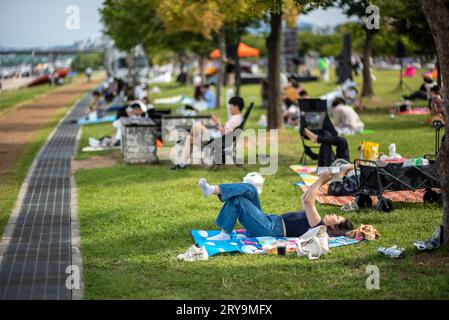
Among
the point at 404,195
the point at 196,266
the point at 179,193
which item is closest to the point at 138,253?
the point at 196,266

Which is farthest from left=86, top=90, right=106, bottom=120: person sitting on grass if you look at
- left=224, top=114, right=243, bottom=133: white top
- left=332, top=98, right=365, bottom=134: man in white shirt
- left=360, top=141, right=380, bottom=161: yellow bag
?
left=360, top=141, right=380, bottom=161: yellow bag

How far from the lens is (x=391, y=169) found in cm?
1084

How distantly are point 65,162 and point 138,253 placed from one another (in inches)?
341

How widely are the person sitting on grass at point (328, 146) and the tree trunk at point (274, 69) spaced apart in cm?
750

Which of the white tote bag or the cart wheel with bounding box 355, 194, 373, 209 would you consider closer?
the white tote bag

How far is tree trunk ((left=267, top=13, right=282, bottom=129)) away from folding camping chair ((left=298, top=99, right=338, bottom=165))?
349cm

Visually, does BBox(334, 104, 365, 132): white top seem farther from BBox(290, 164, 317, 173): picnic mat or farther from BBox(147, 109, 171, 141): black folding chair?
BBox(290, 164, 317, 173): picnic mat

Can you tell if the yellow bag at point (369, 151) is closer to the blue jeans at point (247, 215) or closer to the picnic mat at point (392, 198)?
the picnic mat at point (392, 198)

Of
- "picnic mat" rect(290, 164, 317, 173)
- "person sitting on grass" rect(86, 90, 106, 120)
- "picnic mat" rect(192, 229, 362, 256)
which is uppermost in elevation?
"person sitting on grass" rect(86, 90, 106, 120)

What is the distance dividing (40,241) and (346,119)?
12325 mm

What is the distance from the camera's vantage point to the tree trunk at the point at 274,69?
21.2 meters

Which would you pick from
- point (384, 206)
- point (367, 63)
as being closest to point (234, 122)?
point (384, 206)

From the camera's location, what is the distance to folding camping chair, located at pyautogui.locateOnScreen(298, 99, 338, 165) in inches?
589
